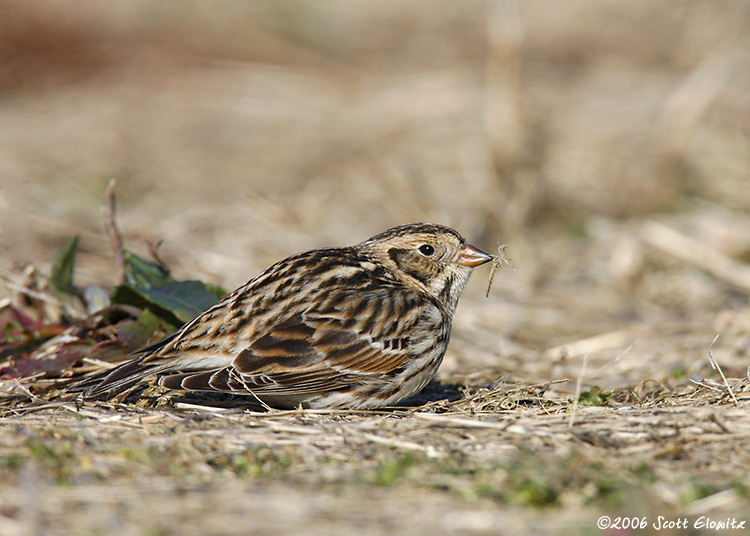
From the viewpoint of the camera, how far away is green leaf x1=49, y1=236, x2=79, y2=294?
5.68 m

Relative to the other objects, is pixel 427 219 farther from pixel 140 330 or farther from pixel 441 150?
pixel 140 330

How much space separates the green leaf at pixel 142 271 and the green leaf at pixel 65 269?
1.04 ft

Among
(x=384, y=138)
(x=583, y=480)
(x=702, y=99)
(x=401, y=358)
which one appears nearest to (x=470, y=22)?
(x=384, y=138)

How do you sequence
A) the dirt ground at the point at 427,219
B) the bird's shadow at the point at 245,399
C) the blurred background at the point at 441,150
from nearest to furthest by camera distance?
the dirt ground at the point at 427,219
the bird's shadow at the point at 245,399
the blurred background at the point at 441,150

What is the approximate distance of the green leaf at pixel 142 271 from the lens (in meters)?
5.68

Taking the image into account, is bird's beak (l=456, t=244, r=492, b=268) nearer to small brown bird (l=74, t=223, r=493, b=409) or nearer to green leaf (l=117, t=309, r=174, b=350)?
small brown bird (l=74, t=223, r=493, b=409)

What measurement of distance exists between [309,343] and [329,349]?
107 mm

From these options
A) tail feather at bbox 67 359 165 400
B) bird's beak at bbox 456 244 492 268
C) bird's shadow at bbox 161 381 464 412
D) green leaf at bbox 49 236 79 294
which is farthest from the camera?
green leaf at bbox 49 236 79 294

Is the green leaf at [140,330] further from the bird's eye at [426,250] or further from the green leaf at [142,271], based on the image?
the bird's eye at [426,250]

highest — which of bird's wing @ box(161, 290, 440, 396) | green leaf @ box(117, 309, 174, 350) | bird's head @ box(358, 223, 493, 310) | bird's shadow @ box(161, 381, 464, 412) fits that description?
bird's head @ box(358, 223, 493, 310)

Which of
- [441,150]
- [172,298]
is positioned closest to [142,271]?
[172,298]

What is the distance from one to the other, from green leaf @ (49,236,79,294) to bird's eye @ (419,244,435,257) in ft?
6.58

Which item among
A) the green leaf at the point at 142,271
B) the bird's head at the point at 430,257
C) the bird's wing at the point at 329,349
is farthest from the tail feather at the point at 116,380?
the bird's head at the point at 430,257

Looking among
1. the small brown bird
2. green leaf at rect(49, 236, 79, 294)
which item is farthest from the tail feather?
green leaf at rect(49, 236, 79, 294)
